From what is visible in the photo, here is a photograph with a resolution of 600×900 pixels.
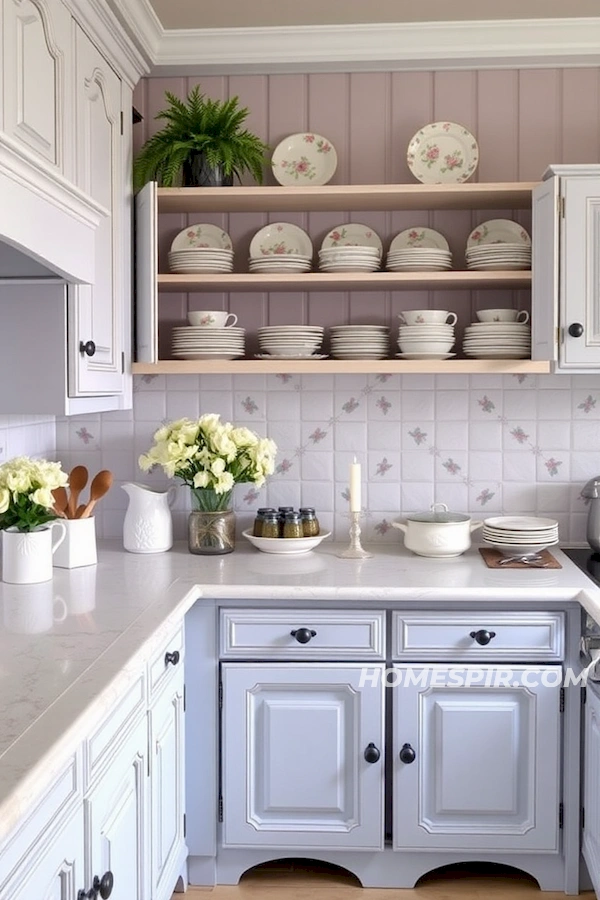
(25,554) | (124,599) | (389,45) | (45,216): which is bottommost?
(124,599)

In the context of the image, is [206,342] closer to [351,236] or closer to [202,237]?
[202,237]

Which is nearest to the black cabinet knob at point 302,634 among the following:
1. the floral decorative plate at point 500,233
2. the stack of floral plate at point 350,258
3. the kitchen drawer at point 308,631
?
the kitchen drawer at point 308,631

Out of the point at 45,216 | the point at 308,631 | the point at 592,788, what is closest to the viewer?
the point at 45,216

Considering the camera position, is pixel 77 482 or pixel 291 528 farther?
pixel 291 528

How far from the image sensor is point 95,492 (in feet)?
9.23

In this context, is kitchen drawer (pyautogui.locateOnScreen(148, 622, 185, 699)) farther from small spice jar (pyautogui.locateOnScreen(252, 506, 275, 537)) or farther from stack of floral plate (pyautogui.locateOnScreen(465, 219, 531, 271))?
stack of floral plate (pyautogui.locateOnScreen(465, 219, 531, 271))

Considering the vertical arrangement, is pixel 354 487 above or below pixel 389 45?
below

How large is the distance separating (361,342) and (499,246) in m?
0.49

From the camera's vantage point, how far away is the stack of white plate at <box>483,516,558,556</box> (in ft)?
9.46

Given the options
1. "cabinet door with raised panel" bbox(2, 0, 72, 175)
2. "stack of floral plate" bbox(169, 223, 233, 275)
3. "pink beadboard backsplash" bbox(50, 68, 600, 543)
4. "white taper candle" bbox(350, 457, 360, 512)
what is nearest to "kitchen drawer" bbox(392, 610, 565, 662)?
"white taper candle" bbox(350, 457, 360, 512)

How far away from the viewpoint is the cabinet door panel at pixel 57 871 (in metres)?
1.37

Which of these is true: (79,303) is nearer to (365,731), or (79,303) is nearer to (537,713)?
(365,731)

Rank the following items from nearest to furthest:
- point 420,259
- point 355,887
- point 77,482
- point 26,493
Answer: point 26,493 → point 355,887 → point 77,482 → point 420,259

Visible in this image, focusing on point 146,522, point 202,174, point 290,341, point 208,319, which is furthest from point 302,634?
point 202,174
